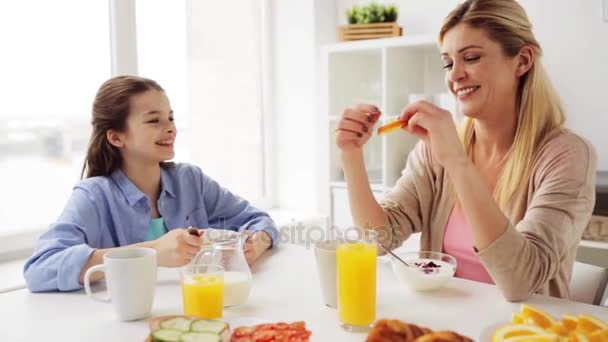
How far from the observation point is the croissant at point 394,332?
777 millimetres

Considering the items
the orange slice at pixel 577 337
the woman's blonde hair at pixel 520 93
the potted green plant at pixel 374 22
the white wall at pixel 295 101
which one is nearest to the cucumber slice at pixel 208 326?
the orange slice at pixel 577 337

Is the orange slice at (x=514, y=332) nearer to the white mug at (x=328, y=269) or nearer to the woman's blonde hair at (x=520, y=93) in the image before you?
the white mug at (x=328, y=269)

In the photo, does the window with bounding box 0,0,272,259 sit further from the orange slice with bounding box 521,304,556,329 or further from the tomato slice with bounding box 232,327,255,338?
the orange slice with bounding box 521,304,556,329

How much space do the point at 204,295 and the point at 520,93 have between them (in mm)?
922

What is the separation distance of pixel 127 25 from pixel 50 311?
4.99 feet

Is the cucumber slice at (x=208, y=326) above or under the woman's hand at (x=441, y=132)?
under

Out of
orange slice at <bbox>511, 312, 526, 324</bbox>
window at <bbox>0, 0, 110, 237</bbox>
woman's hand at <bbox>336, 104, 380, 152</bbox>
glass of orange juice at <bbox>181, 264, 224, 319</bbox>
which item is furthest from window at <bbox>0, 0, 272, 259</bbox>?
orange slice at <bbox>511, 312, 526, 324</bbox>

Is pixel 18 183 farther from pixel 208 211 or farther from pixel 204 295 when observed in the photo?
pixel 204 295

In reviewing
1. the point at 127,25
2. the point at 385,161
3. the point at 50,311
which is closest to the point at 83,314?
the point at 50,311

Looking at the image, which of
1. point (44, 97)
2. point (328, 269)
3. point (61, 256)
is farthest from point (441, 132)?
point (44, 97)

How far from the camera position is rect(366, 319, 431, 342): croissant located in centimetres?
78

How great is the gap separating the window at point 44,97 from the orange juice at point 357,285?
1560mm

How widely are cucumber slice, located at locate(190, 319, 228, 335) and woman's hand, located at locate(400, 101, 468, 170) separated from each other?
22.3 inches

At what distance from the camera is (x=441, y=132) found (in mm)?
1181
